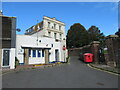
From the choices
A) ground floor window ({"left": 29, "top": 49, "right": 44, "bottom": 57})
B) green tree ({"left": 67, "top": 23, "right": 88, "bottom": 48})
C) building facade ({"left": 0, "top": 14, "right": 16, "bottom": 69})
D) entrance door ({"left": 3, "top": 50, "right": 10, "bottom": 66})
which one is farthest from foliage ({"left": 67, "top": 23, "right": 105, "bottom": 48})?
entrance door ({"left": 3, "top": 50, "right": 10, "bottom": 66})

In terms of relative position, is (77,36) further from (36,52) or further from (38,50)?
(36,52)

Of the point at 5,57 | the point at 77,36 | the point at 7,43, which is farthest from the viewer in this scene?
the point at 77,36

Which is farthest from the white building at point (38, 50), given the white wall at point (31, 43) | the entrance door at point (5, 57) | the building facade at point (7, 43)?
the entrance door at point (5, 57)

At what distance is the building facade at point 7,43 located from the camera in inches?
500

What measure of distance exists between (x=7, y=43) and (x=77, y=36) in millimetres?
32355

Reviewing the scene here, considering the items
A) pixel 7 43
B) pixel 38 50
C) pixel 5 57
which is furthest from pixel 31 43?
pixel 5 57

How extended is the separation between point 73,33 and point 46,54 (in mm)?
27962

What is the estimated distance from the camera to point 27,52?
52.3ft

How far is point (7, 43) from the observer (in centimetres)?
1295

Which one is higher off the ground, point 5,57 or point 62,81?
point 5,57

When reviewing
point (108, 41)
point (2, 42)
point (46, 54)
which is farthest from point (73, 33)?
point (2, 42)

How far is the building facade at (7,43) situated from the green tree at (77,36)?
30207 millimetres

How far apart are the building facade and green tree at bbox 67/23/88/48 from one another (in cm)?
3021

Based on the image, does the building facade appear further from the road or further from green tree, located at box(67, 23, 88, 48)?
green tree, located at box(67, 23, 88, 48)
